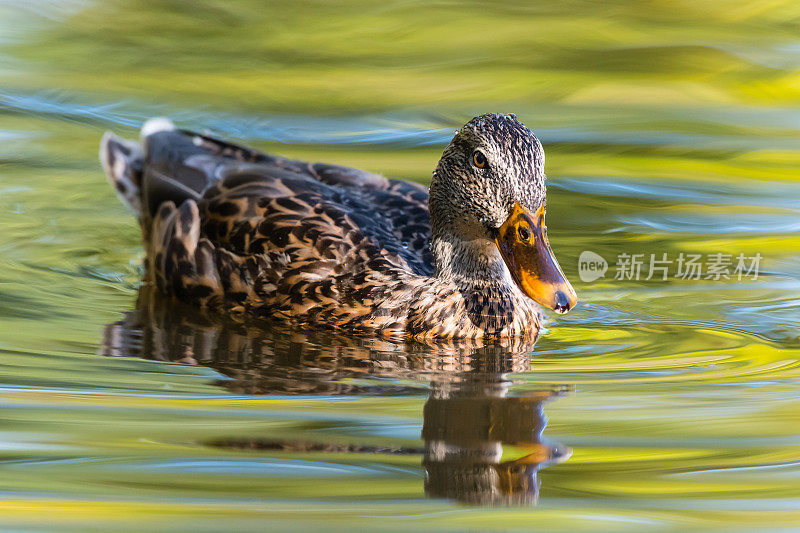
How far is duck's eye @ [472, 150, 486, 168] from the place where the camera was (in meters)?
6.12

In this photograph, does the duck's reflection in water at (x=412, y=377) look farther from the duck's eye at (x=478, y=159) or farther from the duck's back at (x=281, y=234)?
the duck's eye at (x=478, y=159)

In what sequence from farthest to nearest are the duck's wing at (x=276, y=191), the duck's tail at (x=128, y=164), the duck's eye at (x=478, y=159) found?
the duck's tail at (x=128, y=164)
the duck's wing at (x=276, y=191)
the duck's eye at (x=478, y=159)

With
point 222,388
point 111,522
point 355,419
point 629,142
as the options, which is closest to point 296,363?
point 222,388

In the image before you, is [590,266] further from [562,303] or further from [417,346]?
[562,303]

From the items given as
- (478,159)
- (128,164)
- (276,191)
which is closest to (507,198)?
(478,159)

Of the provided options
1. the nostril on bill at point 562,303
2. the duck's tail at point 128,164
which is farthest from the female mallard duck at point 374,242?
the duck's tail at point 128,164

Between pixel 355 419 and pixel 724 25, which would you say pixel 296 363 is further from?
pixel 724 25

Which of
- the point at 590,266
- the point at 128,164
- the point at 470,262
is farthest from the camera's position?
the point at 128,164

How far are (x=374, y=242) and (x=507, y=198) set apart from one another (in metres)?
0.95

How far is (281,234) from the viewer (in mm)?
6672

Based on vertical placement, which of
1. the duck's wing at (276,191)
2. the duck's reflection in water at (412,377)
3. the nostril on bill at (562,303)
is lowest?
the duck's reflection in water at (412,377)

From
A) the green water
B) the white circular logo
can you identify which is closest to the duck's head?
the green water

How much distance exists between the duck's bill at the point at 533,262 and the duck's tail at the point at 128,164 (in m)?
3.04

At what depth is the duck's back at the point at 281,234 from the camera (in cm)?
651
